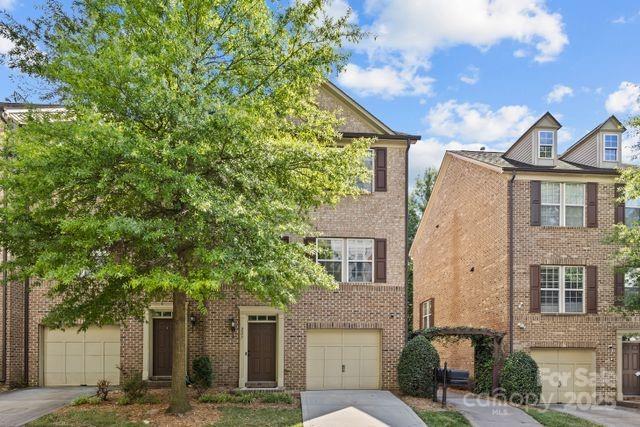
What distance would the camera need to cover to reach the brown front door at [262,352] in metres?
16.3

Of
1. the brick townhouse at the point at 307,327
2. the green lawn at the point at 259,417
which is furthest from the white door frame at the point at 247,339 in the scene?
the green lawn at the point at 259,417

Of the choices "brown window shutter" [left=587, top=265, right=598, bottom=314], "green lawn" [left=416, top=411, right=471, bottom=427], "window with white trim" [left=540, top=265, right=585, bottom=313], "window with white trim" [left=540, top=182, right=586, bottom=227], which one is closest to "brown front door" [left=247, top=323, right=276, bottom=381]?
"green lawn" [left=416, top=411, right=471, bottom=427]

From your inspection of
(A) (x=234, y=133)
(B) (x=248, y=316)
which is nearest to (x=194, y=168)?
(A) (x=234, y=133)

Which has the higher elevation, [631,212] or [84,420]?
[631,212]

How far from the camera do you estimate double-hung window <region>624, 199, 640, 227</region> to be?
59.0 ft

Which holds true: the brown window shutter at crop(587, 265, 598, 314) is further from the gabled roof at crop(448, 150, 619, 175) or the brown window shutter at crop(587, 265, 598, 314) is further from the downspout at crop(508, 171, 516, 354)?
the gabled roof at crop(448, 150, 619, 175)

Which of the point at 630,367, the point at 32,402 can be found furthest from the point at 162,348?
the point at 630,367

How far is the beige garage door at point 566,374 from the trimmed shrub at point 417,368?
14.5ft

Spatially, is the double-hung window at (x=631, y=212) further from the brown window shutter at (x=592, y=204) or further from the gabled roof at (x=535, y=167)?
the gabled roof at (x=535, y=167)

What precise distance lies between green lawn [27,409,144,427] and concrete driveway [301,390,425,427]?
13.4 feet

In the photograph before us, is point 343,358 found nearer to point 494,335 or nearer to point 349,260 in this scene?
point 349,260

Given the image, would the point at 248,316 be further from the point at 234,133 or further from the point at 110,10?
the point at 110,10

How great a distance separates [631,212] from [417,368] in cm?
941

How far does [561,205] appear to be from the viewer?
1777cm
